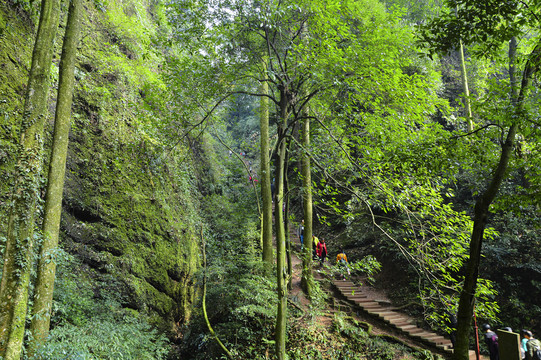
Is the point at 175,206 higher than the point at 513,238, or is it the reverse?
the point at 175,206

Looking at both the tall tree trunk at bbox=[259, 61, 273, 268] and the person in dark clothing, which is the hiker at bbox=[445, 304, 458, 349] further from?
the tall tree trunk at bbox=[259, 61, 273, 268]

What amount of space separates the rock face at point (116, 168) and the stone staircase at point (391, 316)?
20.1 feet

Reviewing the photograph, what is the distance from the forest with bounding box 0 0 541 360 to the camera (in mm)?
4090

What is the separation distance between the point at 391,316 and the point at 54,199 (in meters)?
11.4

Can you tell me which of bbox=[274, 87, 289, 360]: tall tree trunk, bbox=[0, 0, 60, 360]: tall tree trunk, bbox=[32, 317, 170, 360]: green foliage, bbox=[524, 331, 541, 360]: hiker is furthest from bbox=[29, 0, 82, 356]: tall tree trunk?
bbox=[524, 331, 541, 360]: hiker

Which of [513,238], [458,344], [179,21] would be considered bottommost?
[458,344]

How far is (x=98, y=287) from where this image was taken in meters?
6.41

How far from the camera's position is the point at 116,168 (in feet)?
27.5

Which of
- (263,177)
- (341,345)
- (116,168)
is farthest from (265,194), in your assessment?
(341,345)

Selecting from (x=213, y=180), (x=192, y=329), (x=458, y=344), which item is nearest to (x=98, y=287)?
(x=192, y=329)

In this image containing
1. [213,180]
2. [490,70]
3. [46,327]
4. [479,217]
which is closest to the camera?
[46,327]

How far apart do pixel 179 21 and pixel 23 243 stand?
5.45 m

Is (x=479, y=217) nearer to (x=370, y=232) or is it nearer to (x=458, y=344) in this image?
(x=458, y=344)

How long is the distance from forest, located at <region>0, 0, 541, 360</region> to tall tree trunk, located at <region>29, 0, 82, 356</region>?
2cm
